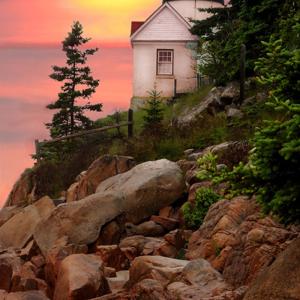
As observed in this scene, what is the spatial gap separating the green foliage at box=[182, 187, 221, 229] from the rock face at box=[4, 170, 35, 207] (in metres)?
11.5

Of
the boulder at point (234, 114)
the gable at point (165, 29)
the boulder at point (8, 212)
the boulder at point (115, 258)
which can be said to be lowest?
the boulder at point (8, 212)

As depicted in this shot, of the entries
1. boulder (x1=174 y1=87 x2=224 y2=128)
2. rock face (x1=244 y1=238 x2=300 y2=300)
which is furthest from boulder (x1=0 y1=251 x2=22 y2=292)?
boulder (x1=174 y1=87 x2=224 y2=128)

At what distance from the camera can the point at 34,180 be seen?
27.6 metres

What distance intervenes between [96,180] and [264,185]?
552 inches

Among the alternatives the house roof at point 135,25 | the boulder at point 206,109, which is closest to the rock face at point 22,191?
the boulder at point 206,109

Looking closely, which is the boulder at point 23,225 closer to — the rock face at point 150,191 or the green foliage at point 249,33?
the rock face at point 150,191

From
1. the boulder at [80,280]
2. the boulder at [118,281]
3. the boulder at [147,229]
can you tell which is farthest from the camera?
the boulder at [147,229]

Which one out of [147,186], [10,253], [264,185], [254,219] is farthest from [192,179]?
[264,185]

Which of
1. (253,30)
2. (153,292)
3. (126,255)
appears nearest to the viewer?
(153,292)

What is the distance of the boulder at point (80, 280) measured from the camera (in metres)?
12.8

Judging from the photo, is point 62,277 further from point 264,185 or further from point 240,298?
point 264,185

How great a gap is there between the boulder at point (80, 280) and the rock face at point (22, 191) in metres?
13.6

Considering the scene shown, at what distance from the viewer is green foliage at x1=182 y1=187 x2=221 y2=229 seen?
640 inches

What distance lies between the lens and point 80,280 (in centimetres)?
1290
